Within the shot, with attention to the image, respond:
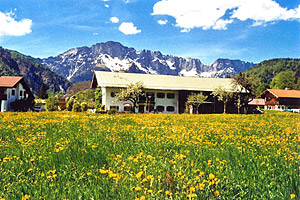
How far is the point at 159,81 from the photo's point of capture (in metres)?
50.9

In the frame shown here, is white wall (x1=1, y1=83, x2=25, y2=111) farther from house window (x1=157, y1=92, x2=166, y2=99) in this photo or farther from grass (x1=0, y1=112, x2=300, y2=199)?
grass (x1=0, y1=112, x2=300, y2=199)

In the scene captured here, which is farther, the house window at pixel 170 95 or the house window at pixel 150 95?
the house window at pixel 170 95

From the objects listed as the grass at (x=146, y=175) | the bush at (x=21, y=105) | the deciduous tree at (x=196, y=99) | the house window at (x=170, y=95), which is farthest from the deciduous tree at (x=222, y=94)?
the grass at (x=146, y=175)

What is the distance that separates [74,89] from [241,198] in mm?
107761

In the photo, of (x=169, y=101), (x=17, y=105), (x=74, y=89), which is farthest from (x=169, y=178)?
(x=74, y=89)

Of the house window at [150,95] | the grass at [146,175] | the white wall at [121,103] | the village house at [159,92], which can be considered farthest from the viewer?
the house window at [150,95]

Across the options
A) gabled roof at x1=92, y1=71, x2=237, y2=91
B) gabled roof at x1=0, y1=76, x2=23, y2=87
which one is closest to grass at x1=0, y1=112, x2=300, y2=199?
gabled roof at x1=92, y1=71, x2=237, y2=91

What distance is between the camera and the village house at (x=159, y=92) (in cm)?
4450

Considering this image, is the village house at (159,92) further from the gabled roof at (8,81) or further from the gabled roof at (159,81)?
the gabled roof at (8,81)

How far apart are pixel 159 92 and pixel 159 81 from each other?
11.8 feet

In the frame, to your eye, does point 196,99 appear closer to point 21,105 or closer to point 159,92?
point 159,92

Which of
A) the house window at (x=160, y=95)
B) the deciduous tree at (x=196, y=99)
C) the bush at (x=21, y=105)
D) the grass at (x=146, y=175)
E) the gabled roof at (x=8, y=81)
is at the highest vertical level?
the gabled roof at (x=8, y=81)

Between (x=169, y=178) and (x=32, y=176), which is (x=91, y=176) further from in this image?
(x=169, y=178)

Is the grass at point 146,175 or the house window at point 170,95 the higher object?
the house window at point 170,95
